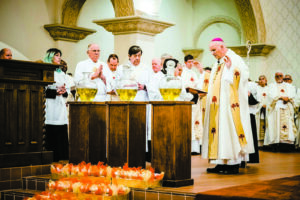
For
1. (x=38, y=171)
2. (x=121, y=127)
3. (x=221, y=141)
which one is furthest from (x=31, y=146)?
(x=221, y=141)

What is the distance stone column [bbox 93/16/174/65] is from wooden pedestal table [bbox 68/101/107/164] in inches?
146

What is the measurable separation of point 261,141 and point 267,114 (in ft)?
2.89

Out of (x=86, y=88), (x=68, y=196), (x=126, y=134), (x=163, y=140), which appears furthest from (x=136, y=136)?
(x=68, y=196)

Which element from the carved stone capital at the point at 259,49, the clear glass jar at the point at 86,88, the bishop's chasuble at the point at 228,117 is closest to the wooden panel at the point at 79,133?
the clear glass jar at the point at 86,88

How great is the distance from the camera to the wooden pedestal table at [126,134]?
527 cm

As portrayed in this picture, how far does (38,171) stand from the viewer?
5.99 m

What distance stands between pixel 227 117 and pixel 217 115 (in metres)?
0.13

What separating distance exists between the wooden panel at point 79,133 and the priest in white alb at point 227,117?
1.54m

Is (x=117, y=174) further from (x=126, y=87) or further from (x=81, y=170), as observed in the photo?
(x=126, y=87)

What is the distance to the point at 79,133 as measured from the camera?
18.8ft

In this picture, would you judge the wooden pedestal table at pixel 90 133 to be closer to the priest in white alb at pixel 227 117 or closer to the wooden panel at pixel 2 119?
the wooden panel at pixel 2 119

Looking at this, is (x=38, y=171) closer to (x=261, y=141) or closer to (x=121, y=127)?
(x=121, y=127)

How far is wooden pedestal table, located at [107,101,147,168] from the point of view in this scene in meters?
5.27

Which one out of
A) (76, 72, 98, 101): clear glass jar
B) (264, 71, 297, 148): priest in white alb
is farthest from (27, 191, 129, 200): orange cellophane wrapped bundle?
(264, 71, 297, 148): priest in white alb
